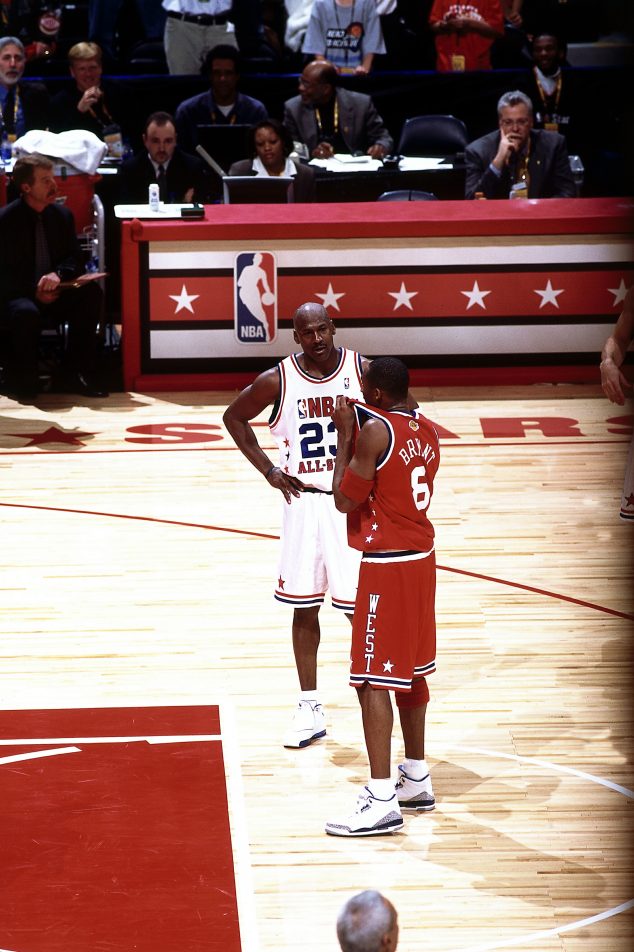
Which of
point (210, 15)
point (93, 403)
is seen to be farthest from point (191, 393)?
point (210, 15)

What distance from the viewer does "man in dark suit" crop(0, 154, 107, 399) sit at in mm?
10641

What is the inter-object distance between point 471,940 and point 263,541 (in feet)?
13.0

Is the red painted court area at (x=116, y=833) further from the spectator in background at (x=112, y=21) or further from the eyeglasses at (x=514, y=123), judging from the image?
the spectator in background at (x=112, y=21)

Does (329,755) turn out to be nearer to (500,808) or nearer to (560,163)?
(500,808)

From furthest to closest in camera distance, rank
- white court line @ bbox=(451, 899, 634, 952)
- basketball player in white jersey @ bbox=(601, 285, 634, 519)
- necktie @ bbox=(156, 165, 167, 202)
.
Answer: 1. necktie @ bbox=(156, 165, 167, 202)
2. basketball player in white jersey @ bbox=(601, 285, 634, 519)
3. white court line @ bbox=(451, 899, 634, 952)

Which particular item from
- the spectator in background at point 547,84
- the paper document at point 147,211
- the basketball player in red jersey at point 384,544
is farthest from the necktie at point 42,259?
the basketball player in red jersey at point 384,544

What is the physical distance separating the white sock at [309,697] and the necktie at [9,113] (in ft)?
27.9

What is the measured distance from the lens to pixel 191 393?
37.1ft

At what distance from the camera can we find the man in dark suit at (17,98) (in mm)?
12797

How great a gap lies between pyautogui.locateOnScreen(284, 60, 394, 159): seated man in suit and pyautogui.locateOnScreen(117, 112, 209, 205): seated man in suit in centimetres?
121

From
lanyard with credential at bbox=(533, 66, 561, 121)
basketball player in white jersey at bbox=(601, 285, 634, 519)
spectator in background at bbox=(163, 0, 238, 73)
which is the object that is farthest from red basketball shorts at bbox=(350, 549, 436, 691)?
spectator in background at bbox=(163, 0, 238, 73)

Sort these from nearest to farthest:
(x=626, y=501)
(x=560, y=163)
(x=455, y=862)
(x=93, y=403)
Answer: (x=455, y=862) < (x=626, y=501) < (x=93, y=403) < (x=560, y=163)

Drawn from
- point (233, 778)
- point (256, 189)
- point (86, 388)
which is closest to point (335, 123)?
point (256, 189)

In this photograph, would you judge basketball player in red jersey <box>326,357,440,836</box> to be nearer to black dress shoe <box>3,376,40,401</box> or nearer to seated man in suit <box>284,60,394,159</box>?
black dress shoe <box>3,376,40,401</box>
